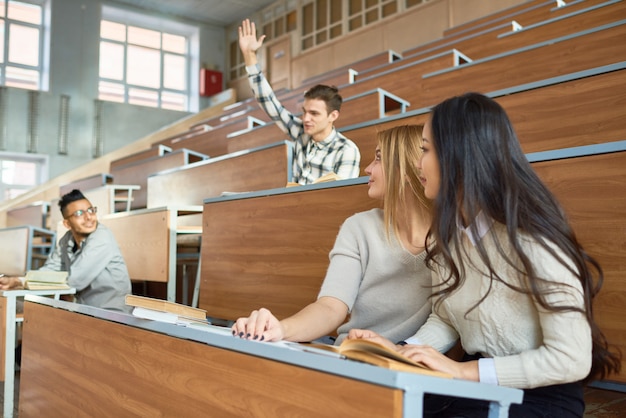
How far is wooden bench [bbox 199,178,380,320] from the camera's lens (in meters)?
1.10

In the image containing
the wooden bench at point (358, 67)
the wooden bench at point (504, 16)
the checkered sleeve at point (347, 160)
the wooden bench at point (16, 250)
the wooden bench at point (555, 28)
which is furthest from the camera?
the wooden bench at point (358, 67)

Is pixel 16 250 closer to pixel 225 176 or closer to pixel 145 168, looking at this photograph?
pixel 145 168

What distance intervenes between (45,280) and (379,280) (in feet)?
3.40

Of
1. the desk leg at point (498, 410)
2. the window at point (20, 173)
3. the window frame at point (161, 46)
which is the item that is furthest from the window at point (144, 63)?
the desk leg at point (498, 410)

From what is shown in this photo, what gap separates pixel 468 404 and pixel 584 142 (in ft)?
2.57

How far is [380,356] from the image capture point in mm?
483

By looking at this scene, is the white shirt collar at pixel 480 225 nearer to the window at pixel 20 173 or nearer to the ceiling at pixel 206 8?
the window at pixel 20 173

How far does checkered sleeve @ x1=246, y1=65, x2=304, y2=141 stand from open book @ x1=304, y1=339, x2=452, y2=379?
1428 millimetres

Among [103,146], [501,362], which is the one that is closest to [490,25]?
[501,362]

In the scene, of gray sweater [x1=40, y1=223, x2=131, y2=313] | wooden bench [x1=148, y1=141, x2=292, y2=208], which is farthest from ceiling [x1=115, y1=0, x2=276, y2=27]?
gray sweater [x1=40, y1=223, x2=131, y2=313]

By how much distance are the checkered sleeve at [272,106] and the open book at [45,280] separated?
33.7 inches

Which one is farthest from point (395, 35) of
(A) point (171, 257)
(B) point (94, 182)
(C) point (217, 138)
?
(A) point (171, 257)

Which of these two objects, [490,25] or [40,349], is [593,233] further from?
[490,25]

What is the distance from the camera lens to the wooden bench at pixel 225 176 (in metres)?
1.76
